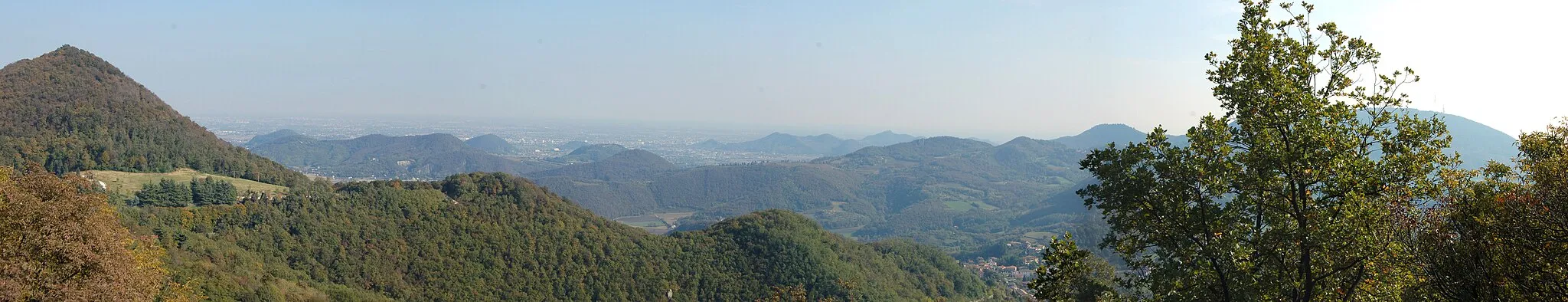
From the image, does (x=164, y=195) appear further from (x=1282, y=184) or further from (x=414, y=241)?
(x=1282, y=184)

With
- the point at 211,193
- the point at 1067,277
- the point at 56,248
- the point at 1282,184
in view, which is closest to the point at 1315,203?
the point at 1282,184

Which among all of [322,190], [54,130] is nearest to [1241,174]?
[322,190]

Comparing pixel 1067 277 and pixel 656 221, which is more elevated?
pixel 1067 277

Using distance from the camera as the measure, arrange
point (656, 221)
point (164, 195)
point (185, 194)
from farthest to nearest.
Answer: point (656, 221) → point (185, 194) → point (164, 195)

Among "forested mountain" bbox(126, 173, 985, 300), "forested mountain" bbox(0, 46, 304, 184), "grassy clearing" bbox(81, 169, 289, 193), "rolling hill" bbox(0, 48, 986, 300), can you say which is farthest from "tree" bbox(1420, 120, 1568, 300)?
"forested mountain" bbox(0, 46, 304, 184)

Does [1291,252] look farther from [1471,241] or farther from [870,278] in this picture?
[870,278]

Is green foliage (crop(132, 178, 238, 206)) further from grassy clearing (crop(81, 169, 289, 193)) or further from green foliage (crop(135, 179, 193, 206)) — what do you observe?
grassy clearing (crop(81, 169, 289, 193))
